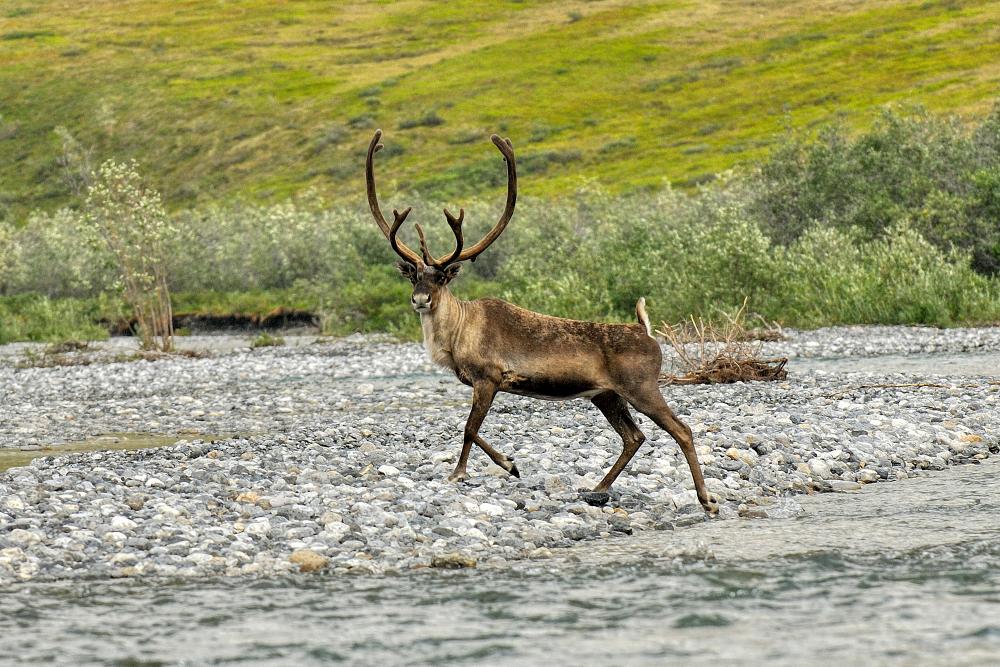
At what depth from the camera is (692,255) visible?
33938mm

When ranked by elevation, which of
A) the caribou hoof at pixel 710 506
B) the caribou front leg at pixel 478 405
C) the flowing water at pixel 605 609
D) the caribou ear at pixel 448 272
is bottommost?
the caribou hoof at pixel 710 506

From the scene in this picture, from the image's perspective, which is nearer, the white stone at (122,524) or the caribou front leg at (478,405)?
the white stone at (122,524)

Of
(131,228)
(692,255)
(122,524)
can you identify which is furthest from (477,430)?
(131,228)

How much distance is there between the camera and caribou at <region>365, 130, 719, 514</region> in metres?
10.6

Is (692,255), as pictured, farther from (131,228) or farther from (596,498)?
(596,498)

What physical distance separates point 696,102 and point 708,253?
72.0 metres

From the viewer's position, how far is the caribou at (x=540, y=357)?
10586mm

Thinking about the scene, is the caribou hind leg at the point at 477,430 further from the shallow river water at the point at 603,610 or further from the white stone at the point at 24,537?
the white stone at the point at 24,537

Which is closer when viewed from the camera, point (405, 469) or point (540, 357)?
point (540, 357)

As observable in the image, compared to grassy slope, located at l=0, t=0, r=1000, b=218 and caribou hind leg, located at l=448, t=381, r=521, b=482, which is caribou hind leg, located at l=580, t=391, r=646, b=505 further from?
grassy slope, located at l=0, t=0, r=1000, b=218

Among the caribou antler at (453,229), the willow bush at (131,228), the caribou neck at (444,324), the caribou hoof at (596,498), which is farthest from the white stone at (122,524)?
the willow bush at (131,228)

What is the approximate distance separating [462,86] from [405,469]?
107m

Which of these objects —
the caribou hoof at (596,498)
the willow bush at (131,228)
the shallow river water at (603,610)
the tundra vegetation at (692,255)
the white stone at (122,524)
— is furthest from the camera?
the tundra vegetation at (692,255)

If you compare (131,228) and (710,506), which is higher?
(131,228)
